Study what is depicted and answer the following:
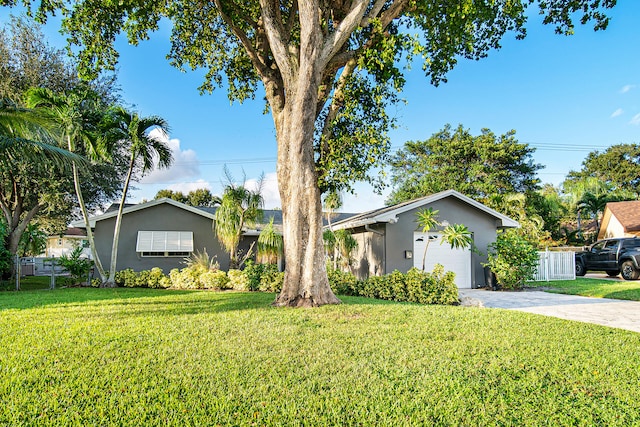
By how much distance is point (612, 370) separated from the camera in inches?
153

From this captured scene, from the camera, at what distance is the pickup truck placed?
1489 centimetres

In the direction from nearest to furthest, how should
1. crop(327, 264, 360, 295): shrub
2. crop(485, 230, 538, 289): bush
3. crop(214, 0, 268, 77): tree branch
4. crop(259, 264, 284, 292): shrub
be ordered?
crop(214, 0, 268, 77): tree branch < crop(327, 264, 360, 295): shrub < crop(259, 264, 284, 292): shrub < crop(485, 230, 538, 289): bush

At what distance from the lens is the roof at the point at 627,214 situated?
74.9 feet

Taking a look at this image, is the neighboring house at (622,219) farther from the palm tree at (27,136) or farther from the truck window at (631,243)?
the palm tree at (27,136)

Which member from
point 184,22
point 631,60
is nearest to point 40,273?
point 184,22

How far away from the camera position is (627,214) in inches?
950

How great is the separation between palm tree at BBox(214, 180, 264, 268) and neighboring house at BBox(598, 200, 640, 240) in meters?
23.8

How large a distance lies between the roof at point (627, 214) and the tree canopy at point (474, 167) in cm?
505

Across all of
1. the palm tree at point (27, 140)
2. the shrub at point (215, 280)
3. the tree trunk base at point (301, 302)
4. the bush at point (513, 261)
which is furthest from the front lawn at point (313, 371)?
the bush at point (513, 261)

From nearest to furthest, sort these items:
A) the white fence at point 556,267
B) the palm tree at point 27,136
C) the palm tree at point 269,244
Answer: the palm tree at point 27,136, the palm tree at point 269,244, the white fence at point 556,267

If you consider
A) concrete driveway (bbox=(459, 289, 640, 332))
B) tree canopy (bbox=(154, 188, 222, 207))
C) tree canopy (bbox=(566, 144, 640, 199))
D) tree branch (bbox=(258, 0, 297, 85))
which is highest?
tree canopy (bbox=(566, 144, 640, 199))

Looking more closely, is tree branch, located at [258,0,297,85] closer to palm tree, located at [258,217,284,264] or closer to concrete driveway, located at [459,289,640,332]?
palm tree, located at [258,217,284,264]

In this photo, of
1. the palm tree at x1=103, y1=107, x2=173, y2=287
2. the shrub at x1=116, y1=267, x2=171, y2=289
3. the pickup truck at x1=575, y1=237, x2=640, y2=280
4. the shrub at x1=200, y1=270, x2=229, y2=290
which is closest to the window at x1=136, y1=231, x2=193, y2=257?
the shrub at x1=116, y1=267, x2=171, y2=289

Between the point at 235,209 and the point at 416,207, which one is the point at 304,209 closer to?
the point at 235,209
